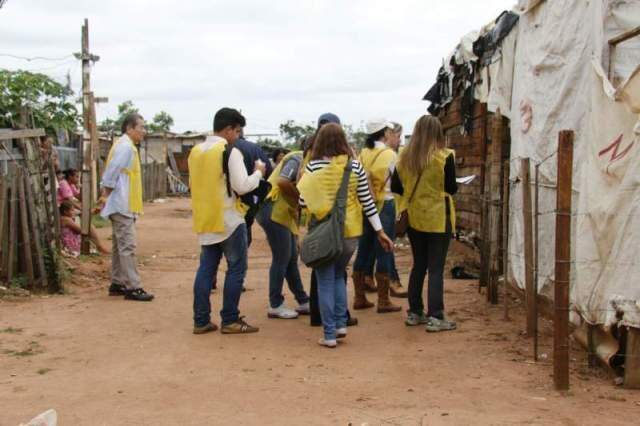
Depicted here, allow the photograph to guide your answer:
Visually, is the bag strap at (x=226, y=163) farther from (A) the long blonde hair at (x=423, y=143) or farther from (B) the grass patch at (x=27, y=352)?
(B) the grass patch at (x=27, y=352)

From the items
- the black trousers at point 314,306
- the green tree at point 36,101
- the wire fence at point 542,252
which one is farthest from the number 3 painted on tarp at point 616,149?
the green tree at point 36,101

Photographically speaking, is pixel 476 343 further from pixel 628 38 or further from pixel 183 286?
pixel 183 286

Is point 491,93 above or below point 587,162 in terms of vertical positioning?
above

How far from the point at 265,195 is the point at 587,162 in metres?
2.60

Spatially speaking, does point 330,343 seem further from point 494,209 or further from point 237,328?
point 494,209

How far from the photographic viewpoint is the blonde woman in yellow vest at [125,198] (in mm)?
8008

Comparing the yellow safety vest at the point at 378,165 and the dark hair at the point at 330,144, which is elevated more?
the dark hair at the point at 330,144

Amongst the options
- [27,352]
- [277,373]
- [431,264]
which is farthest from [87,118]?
[277,373]

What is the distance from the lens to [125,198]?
804cm

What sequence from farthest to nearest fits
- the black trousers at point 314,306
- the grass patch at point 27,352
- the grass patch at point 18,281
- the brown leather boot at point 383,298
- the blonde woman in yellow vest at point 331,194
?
the grass patch at point 18,281, the brown leather boot at point 383,298, the black trousers at point 314,306, the blonde woman in yellow vest at point 331,194, the grass patch at point 27,352

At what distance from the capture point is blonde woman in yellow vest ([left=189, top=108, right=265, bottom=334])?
6.38 metres

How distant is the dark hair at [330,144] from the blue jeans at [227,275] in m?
0.93

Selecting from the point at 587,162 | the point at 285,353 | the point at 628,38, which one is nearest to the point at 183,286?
the point at 285,353

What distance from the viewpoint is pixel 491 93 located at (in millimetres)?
8742
